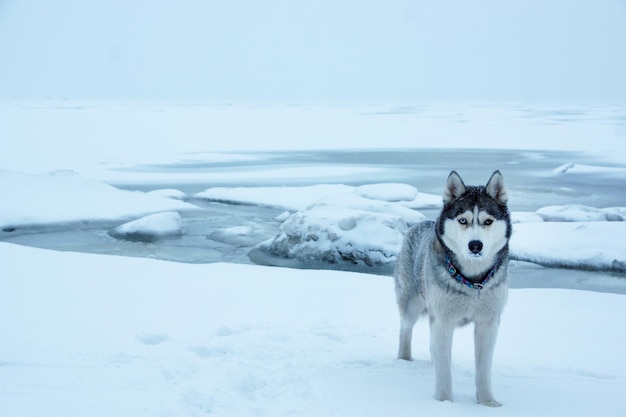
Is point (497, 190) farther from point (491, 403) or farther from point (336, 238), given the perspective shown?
point (336, 238)

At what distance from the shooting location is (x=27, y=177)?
1396 cm

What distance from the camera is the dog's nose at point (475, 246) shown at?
365 centimetres

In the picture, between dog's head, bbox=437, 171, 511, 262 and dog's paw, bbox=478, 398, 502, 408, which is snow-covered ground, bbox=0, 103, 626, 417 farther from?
dog's head, bbox=437, 171, 511, 262

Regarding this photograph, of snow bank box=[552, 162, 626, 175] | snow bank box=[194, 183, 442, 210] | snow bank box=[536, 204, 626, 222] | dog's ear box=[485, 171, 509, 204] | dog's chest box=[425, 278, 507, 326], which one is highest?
dog's ear box=[485, 171, 509, 204]

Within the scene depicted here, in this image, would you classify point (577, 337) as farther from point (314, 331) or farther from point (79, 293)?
point (79, 293)

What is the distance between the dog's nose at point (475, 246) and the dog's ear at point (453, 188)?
383 mm

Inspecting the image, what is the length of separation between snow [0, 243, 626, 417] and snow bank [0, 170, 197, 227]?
469 cm

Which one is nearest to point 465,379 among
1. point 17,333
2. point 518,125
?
point 17,333

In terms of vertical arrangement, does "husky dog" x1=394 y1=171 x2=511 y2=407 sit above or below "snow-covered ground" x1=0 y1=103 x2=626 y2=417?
above

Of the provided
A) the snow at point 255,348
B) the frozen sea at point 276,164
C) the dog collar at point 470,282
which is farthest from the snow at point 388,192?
the dog collar at point 470,282

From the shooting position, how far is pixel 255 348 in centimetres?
482

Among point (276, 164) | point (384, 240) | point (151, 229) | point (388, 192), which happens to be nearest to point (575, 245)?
point (384, 240)

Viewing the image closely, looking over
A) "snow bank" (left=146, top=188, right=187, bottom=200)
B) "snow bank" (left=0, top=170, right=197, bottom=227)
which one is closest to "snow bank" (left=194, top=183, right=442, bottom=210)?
"snow bank" (left=146, top=188, right=187, bottom=200)

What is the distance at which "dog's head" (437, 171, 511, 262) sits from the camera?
12.1 ft
